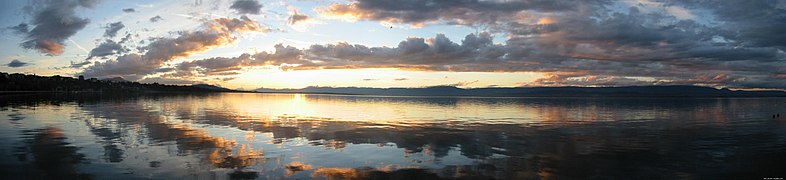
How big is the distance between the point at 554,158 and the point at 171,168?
17.4 metres

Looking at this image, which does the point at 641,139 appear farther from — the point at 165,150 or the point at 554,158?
the point at 165,150

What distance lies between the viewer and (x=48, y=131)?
3300 centimetres

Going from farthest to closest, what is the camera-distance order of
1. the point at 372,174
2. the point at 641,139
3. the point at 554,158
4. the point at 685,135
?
the point at 685,135
the point at 641,139
the point at 554,158
the point at 372,174

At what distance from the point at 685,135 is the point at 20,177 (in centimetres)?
4072

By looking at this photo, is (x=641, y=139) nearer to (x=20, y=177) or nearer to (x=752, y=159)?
(x=752, y=159)

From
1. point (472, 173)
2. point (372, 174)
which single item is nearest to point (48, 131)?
point (372, 174)

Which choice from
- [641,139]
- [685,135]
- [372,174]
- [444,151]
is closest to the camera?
[372,174]

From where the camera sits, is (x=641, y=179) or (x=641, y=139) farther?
(x=641, y=139)

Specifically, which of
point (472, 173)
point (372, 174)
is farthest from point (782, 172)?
point (372, 174)

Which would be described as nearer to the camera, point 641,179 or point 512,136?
point 641,179

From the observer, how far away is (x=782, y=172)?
63.2 ft

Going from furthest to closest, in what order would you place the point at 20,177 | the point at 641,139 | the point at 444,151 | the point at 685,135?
the point at 685,135
the point at 641,139
the point at 444,151
the point at 20,177

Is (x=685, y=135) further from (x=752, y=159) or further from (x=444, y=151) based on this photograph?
(x=444, y=151)

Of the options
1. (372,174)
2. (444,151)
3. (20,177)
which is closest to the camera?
(20,177)
